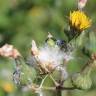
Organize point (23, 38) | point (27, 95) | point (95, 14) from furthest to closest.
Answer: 1. point (23, 38)
2. point (95, 14)
3. point (27, 95)

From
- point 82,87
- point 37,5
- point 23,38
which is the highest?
point 37,5

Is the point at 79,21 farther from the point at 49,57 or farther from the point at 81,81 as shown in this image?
the point at 81,81

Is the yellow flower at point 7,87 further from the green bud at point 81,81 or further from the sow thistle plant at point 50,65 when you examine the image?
the green bud at point 81,81

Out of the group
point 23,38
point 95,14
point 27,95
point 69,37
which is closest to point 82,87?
point 69,37

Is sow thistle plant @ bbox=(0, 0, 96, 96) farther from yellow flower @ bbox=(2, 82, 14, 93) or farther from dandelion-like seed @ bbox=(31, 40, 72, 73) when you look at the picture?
yellow flower @ bbox=(2, 82, 14, 93)

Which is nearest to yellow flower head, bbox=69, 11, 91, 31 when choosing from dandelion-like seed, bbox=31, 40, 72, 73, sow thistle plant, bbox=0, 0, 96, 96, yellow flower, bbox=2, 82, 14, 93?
sow thistle plant, bbox=0, 0, 96, 96

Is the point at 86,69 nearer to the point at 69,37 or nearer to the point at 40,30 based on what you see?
the point at 69,37

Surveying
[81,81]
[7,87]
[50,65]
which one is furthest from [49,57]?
[7,87]
